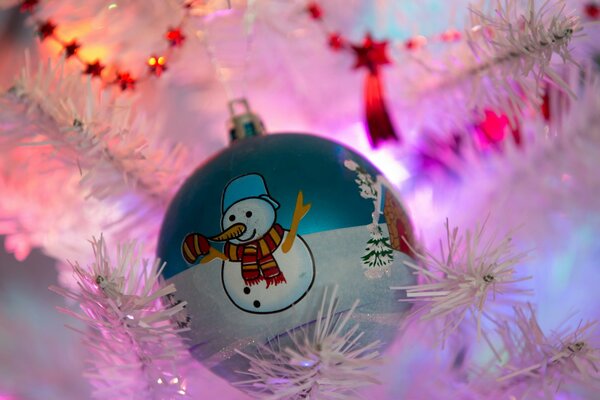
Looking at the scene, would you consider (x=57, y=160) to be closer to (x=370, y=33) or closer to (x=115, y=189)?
(x=115, y=189)

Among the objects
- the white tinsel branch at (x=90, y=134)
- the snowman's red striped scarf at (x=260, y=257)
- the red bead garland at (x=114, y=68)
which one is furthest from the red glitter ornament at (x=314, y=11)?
the snowman's red striped scarf at (x=260, y=257)

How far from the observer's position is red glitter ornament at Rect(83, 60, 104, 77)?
0.70 metres

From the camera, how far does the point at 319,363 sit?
0.48 metres

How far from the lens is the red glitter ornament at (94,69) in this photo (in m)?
0.70

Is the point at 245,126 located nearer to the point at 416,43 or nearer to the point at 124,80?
the point at 124,80

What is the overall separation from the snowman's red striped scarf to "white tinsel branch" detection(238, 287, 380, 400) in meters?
0.05

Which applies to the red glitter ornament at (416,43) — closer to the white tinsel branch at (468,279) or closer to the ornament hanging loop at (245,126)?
the ornament hanging loop at (245,126)

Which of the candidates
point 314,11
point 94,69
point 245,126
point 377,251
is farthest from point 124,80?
point 377,251

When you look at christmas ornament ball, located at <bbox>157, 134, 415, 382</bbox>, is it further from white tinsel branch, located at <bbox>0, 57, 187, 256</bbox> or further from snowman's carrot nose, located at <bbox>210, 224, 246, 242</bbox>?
white tinsel branch, located at <bbox>0, 57, 187, 256</bbox>

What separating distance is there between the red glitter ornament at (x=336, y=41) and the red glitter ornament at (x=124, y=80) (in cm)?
26

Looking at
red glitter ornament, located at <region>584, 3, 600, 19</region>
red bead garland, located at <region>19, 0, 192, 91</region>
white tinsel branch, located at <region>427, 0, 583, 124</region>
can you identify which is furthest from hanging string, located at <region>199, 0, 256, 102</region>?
red glitter ornament, located at <region>584, 3, 600, 19</region>

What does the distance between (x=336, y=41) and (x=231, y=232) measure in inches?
14.9

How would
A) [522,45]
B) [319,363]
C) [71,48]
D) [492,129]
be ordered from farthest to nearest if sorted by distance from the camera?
[492,129]
[71,48]
[522,45]
[319,363]

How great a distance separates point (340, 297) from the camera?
52 cm
